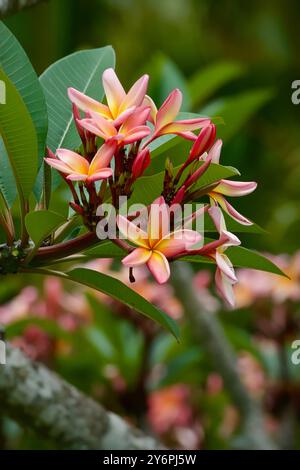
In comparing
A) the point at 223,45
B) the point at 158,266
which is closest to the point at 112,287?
the point at 158,266

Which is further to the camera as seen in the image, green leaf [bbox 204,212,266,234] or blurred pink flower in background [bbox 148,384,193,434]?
blurred pink flower in background [bbox 148,384,193,434]

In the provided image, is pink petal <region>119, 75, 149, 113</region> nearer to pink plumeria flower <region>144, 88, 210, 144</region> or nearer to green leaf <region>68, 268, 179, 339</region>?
pink plumeria flower <region>144, 88, 210, 144</region>

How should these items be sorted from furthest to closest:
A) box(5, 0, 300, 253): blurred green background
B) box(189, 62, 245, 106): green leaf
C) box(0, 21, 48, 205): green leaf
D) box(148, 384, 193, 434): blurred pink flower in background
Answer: box(5, 0, 300, 253): blurred green background < box(189, 62, 245, 106): green leaf < box(148, 384, 193, 434): blurred pink flower in background < box(0, 21, 48, 205): green leaf

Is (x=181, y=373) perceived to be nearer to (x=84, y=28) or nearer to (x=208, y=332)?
(x=208, y=332)

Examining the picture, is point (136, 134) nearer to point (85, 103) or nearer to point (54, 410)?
point (85, 103)

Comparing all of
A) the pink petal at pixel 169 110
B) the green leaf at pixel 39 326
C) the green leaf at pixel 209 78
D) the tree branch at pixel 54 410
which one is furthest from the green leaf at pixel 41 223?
the green leaf at pixel 209 78

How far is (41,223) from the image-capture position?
691 mm

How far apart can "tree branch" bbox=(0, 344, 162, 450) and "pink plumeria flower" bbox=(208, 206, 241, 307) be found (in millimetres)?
386

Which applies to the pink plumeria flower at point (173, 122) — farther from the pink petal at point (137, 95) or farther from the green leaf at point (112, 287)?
the green leaf at point (112, 287)

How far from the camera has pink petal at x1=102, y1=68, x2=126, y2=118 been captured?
0.70 metres

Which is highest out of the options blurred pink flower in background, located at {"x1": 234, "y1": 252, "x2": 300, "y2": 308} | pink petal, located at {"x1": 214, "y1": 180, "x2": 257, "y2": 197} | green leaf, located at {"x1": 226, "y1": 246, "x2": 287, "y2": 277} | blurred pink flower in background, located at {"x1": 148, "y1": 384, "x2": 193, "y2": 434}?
pink petal, located at {"x1": 214, "y1": 180, "x2": 257, "y2": 197}

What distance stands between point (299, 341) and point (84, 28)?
7.60ft

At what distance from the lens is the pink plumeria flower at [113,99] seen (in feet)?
2.24

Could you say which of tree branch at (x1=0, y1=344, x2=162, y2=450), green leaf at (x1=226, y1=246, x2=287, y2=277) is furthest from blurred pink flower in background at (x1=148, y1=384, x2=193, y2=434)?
green leaf at (x1=226, y1=246, x2=287, y2=277)
